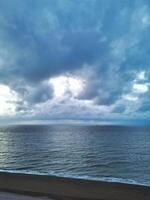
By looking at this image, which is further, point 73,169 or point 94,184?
point 73,169

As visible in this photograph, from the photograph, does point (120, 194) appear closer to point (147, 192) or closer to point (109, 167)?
point (147, 192)

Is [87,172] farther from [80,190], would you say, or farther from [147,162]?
[80,190]

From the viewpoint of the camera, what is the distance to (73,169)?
39.8m

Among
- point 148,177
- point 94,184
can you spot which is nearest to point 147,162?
point 148,177

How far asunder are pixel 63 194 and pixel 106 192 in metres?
3.19

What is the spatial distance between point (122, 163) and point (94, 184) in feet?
87.5

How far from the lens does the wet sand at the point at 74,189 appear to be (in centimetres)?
1591

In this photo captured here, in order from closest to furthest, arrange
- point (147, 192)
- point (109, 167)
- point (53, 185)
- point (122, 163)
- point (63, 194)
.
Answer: point (63, 194), point (147, 192), point (53, 185), point (109, 167), point (122, 163)

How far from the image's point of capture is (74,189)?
58.6ft

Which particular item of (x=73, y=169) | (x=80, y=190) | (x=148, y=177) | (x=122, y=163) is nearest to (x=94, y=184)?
(x=80, y=190)

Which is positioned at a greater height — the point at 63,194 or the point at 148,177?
the point at 63,194

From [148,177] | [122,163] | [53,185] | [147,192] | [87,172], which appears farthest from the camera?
[122,163]

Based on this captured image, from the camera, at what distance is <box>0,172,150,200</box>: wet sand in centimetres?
1591

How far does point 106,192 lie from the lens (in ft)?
56.1
